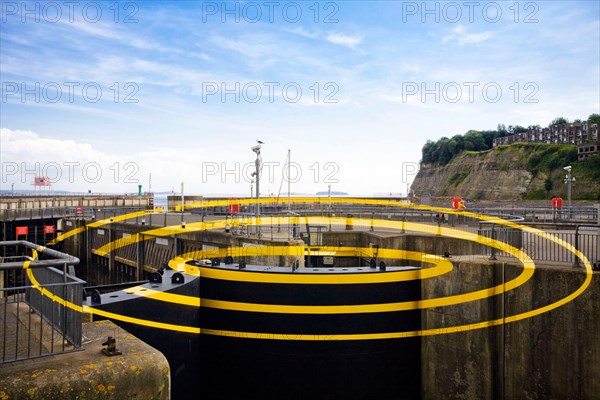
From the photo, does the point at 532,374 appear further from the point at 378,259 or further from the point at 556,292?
the point at 378,259

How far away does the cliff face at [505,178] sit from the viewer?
291ft

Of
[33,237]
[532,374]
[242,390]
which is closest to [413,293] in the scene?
[532,374]

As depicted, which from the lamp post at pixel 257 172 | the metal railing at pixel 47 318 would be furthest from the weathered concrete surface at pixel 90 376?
the lamp post at pixel 257 172

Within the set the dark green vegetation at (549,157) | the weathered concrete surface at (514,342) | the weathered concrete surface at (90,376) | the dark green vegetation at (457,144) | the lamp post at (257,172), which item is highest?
the dark green vegetation at (457,144)

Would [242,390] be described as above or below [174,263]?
below

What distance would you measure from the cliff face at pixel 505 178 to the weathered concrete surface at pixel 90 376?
9141 cm

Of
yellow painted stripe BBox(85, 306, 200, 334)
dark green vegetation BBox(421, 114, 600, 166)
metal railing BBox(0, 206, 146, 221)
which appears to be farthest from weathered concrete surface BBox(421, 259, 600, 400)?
dark green vegetation BBox(421, 114, 600, 166)

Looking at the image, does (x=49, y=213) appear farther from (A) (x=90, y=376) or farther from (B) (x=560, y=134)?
(B) (x=560, y=134)

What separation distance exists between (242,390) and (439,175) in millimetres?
140016

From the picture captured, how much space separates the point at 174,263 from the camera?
35.7ft

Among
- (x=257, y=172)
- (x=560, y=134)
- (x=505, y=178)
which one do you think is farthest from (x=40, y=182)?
(x=560, y=134)

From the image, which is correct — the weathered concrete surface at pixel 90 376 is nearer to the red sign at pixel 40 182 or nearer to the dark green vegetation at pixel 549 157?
the red sign at pixel 40 182

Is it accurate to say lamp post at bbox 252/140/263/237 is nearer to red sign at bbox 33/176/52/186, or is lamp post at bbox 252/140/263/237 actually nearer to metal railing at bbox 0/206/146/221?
metal railing at bbox 0/206/146/221

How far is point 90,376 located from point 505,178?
370 ft
